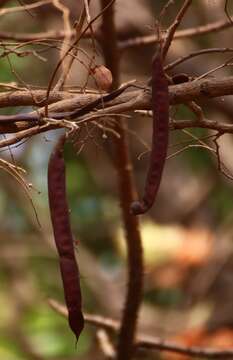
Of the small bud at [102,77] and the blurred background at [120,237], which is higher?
the small bud at [102,77]

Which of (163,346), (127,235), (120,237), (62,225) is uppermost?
(62,225)

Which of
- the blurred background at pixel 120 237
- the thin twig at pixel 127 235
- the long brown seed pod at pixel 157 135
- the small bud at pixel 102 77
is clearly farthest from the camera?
the blurred background at pixel 120 237

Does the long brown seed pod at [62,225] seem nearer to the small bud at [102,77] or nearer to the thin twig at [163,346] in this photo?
the small bud at [102,77]

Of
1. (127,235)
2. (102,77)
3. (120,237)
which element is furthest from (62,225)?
(120,237)

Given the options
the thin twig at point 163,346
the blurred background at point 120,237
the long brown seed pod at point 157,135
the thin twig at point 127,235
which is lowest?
the blurred background at point 120,237

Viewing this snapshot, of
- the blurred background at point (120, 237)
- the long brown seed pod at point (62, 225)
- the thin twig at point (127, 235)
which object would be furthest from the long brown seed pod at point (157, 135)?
the blurred background at point (120, 237)

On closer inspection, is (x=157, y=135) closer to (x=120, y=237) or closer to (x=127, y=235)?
(x=127, y=235)

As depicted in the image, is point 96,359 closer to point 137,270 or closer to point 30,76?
point 137,270
